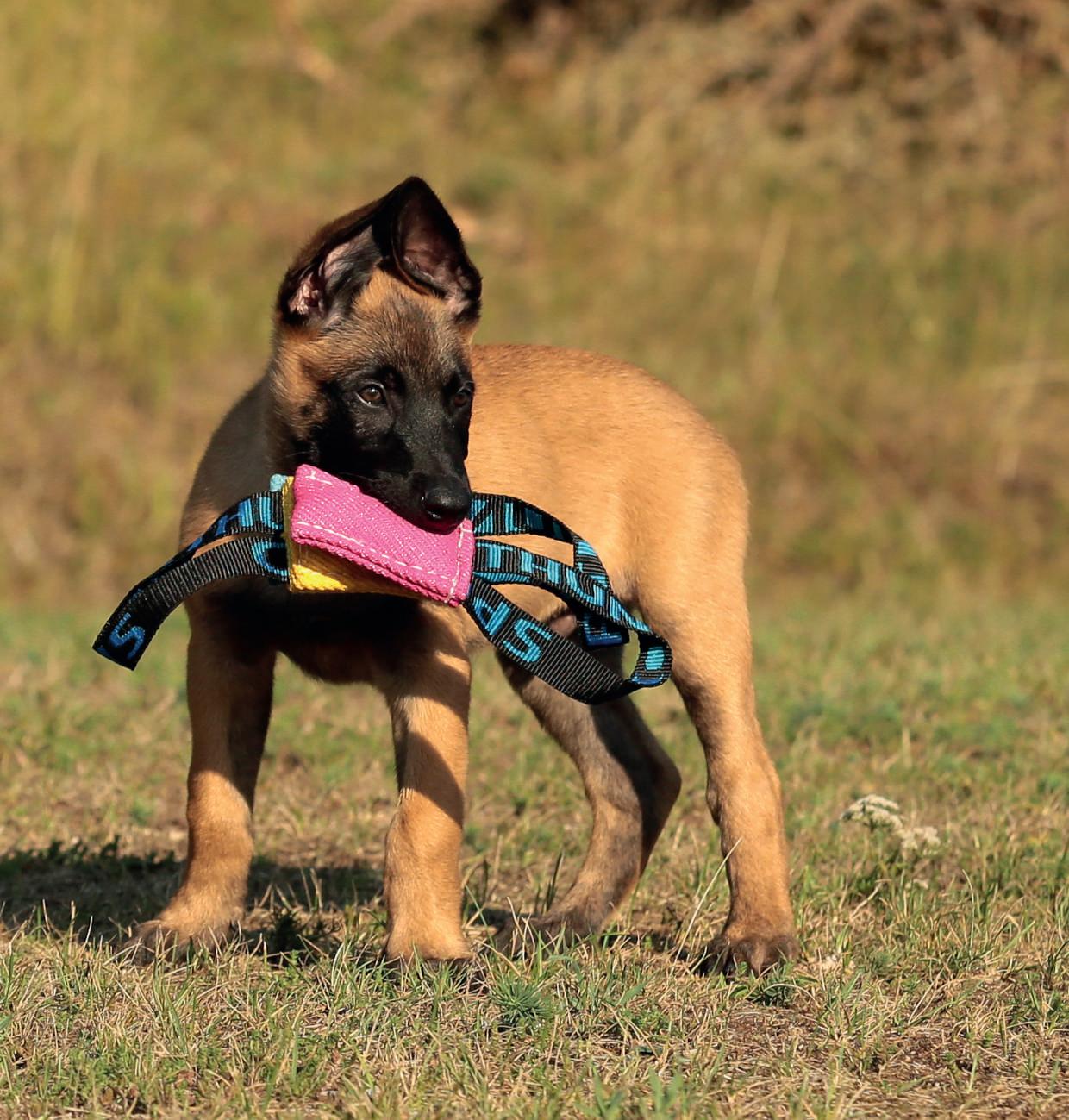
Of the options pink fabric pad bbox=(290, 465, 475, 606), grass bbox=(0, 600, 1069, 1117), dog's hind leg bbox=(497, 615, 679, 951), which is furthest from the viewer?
dog's hind leg bbox=(497, 615, 679, 951)

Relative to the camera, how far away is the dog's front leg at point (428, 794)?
3744 millimetres

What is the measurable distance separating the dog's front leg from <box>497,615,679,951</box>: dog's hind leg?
482 millimetres

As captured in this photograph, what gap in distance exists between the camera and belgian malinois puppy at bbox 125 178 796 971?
12.6ft

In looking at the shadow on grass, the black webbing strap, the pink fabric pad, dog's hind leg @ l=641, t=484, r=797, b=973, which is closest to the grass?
the shadow on grass

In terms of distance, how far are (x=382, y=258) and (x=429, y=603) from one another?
0.89 meters

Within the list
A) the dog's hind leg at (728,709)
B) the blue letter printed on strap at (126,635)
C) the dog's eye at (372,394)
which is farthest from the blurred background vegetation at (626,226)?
the blue letter printed on strap at (126,635)

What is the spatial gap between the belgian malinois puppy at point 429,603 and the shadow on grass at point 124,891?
0.24 metres

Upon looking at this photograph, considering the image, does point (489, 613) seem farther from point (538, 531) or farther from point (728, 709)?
point (728, 709)

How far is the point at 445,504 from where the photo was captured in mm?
→ 3584

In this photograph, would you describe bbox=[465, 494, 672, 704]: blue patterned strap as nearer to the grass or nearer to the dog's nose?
the dog's nose

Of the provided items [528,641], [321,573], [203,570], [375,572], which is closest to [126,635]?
[203,570]

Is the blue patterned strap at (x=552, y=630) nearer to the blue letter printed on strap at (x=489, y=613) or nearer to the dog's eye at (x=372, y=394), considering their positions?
the blue letter printed on strap at (x=489, y=613)

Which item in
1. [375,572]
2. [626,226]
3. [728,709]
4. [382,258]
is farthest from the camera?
[626,226]

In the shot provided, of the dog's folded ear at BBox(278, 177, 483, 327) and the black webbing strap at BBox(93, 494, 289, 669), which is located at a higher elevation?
the dog's folded ear at BBox(278, 177, 483, 327)
